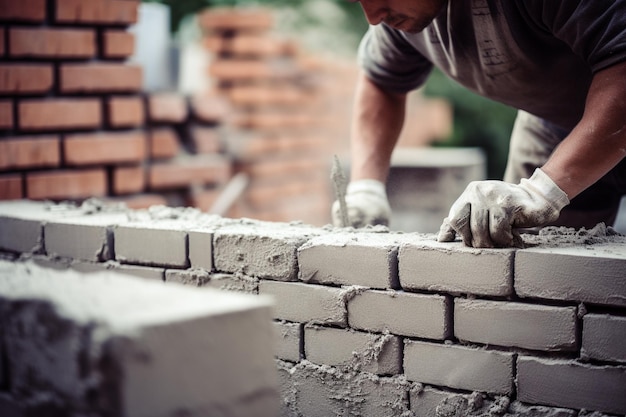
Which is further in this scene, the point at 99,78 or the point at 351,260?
the point at 99,78

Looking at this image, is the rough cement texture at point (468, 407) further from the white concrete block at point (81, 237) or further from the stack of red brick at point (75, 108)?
the stack of red brick at point (75, 108)

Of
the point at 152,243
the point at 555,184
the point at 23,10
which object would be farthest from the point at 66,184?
the point at 555,184

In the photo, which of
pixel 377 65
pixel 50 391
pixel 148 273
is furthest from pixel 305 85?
pixel 50 391

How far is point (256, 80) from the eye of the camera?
21.0 ft

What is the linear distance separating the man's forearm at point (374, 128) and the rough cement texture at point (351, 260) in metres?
0.81

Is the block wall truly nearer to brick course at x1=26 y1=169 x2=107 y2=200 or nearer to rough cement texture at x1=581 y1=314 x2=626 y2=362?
rough cement texture at x1=581 y1=314 x2=626 y2=362

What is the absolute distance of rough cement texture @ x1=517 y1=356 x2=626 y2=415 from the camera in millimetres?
1979

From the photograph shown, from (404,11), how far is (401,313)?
0.96 metres

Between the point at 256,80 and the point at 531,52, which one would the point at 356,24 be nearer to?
the point at 256,80

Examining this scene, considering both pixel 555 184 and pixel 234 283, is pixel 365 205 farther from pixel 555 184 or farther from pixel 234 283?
pixel 555 184

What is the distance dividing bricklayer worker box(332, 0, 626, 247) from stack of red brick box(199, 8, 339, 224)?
8.81 ft

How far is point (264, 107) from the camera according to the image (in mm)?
6496

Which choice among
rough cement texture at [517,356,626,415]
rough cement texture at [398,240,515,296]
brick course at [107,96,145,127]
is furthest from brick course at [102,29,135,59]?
rough cement texture at [517,356,626,415]

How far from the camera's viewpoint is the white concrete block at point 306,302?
2.33 meters
